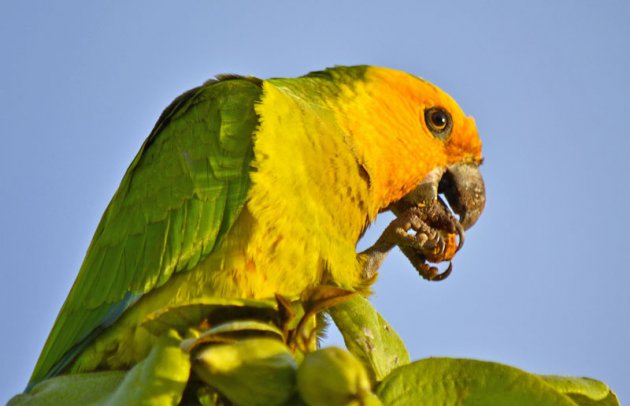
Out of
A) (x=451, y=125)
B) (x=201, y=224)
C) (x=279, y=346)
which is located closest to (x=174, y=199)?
(x=201, y=224)

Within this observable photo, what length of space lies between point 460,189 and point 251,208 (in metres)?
1.44

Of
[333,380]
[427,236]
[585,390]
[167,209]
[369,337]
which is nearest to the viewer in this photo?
[333,380]

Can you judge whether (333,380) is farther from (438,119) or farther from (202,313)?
(438,119)

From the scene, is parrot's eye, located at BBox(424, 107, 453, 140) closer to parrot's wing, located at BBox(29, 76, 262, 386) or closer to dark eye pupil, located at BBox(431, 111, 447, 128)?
dark eye pupil, located at BBox(431, 111, 447, 128)

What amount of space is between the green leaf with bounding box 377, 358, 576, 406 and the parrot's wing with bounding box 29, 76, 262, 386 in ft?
5.16

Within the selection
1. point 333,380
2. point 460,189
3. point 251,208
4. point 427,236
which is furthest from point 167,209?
point 333,380

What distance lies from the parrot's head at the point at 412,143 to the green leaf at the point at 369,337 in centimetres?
135

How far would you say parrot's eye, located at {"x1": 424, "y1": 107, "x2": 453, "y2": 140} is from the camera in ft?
13.4

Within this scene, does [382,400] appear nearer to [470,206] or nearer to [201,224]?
[201,224]

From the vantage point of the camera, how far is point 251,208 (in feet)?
10.3

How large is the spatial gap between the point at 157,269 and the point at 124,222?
392 millimetres

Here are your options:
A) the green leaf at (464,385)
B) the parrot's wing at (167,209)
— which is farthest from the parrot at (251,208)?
the green leaf at (464,385)

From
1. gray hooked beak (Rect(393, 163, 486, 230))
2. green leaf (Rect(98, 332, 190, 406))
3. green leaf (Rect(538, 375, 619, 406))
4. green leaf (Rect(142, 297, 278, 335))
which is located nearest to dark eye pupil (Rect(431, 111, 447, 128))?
gray hooked beak (Rect(393, 163, 486, 230))

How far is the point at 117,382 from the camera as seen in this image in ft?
5.76
